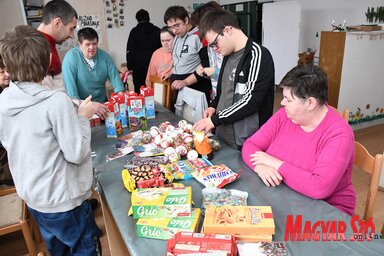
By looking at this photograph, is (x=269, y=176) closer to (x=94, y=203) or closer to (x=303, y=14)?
(x=94, y=203)

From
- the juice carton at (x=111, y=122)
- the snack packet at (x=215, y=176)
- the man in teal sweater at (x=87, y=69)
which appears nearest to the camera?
the snack packet at (x=215, y=176)

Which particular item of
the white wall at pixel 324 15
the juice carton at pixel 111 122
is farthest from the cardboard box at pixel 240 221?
the white wall at pixel 324 15

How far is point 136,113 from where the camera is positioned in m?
2.03

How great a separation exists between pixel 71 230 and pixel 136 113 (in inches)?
35.3

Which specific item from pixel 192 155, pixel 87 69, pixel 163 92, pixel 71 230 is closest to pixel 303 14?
pixel 163 92

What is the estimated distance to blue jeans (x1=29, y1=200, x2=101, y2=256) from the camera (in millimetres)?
1293

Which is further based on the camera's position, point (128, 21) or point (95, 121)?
point (128, 21)

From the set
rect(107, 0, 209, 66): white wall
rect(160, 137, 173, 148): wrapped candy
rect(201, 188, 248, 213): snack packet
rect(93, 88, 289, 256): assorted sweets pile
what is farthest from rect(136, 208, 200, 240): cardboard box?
rect(107, 0, 209, 66): white wall

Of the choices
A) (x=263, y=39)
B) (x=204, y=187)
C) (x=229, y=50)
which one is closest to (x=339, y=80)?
(x=263, y=39)

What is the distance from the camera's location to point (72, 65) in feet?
7.41

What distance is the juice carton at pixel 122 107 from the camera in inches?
79.4

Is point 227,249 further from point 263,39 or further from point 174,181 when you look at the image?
point 263,39

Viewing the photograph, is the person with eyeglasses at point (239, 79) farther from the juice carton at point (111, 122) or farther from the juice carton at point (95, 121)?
the juice carton at point (95, 121)

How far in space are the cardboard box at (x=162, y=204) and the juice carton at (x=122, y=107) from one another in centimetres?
101
